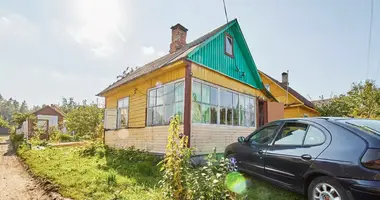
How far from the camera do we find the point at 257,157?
4312mm

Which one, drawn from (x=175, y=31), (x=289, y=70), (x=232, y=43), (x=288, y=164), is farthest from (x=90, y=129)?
(x=288, y=164)

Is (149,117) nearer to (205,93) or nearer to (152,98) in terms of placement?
(152,98)

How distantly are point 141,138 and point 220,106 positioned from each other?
372 centimetres

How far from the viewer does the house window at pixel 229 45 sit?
32.9 feet

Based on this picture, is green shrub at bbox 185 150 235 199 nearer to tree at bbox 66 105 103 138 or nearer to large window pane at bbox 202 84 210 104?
large window pane at bbox 202 84 210 104

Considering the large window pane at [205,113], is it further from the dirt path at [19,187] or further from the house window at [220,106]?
the dirt path at [19,187]

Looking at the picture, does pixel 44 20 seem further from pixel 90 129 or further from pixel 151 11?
pixel 90 129

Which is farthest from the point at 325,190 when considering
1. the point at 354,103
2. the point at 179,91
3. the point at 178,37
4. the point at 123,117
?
the point at 354,103

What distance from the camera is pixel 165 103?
8.68 m

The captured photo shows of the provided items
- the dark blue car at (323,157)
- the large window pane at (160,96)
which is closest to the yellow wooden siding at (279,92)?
the large window pane at (160,96)

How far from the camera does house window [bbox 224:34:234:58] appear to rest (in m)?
10.0

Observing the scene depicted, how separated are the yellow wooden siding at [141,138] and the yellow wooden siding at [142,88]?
406 mm

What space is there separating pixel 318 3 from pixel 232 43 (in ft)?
12.5

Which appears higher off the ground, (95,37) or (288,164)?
(95,37)
